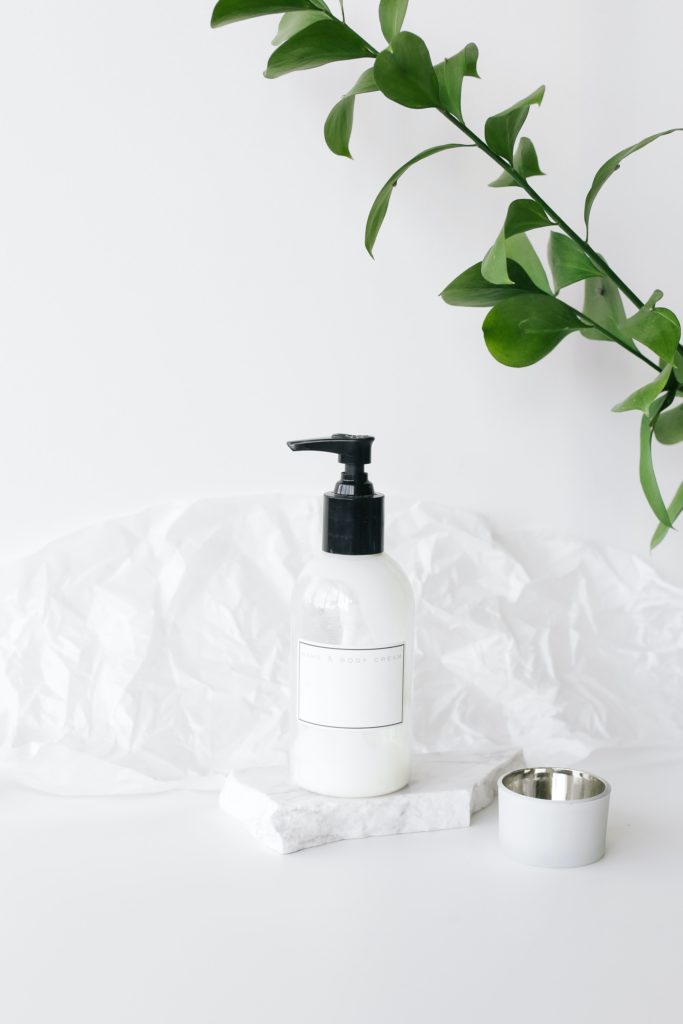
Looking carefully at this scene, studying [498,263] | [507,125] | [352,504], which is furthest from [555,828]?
[507,125]

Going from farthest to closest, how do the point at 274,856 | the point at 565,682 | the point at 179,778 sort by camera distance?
the point at 565,682 < the point at 179,778 < the point at 274,856

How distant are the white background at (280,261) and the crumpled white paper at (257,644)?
0.03 meters

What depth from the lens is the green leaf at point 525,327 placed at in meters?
0.69

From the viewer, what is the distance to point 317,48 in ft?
2.24

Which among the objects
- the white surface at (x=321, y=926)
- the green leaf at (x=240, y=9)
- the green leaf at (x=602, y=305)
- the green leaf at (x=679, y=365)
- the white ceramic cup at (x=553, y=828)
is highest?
the green leaf at (x=240, y=9)

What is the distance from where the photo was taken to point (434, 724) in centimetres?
85

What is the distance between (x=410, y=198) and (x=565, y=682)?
42cm

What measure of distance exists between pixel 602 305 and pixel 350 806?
0.41 m

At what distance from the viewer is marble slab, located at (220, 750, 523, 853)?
0.66m

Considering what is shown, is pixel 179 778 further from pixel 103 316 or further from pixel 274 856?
pixel 103 316

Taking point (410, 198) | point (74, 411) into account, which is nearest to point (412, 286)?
point (410, 198)

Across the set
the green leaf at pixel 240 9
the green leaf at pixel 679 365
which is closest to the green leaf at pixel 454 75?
the green leaf at pixel 240 9

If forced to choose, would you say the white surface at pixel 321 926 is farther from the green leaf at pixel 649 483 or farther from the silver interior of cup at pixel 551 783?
the green leaf at pixel 649 483

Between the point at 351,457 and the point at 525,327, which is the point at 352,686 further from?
the point at 525,327
